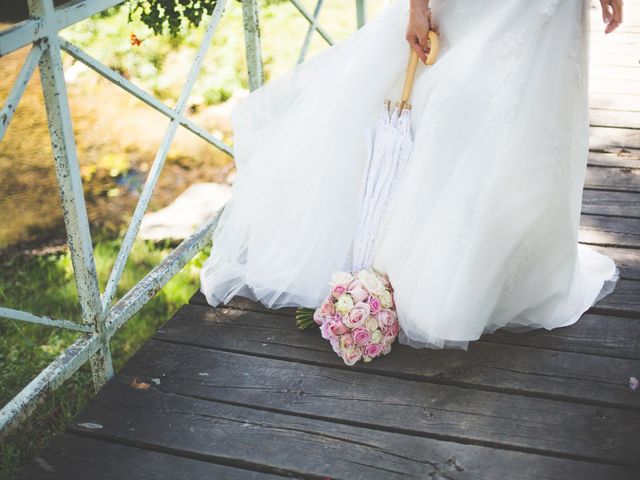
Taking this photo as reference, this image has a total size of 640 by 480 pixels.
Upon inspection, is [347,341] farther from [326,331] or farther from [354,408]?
[354,408]

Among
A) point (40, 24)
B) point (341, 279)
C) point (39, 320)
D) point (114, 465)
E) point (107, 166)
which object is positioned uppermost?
point (40, 24)

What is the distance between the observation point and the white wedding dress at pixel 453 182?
189 cm

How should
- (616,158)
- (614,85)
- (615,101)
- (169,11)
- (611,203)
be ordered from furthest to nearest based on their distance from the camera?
(614,85) → (615,101) → (616,158) → (611,203) → (169,11)

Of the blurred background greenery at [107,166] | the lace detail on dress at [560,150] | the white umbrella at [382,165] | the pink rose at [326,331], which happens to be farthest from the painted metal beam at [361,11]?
the pink rose at [326,331]

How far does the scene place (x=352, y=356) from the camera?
6.44 feet

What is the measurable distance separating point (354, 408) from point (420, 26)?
107 cm

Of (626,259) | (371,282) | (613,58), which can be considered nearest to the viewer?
(371,282)

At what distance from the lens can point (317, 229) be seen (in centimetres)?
220

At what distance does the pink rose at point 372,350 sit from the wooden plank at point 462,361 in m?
0.04

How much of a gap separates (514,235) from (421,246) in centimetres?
26

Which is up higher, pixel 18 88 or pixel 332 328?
pixel 18 88

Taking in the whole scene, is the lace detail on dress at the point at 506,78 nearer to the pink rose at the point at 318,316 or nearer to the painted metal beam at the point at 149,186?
the pink rose at the point at 318,316

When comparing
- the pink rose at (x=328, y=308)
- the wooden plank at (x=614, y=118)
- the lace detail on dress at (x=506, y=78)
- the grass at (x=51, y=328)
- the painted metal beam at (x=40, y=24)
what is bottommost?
the grass at (x=51, y=328)

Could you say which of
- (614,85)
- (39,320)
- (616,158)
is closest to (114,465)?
(39,320)
